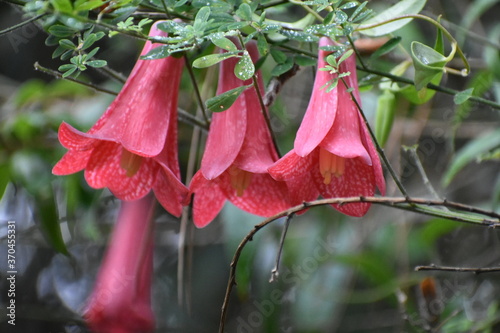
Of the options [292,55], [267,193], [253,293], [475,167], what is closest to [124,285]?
[267,193]

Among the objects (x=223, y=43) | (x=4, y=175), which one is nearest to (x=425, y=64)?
(x=223, y=43)

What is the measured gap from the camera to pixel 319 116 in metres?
0.67

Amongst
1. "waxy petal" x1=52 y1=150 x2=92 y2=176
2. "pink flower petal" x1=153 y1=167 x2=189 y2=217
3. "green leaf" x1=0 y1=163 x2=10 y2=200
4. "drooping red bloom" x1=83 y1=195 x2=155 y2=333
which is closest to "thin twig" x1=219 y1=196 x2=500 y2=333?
"pink flower petal" x1=153 y1=167 x2=189 y2=217

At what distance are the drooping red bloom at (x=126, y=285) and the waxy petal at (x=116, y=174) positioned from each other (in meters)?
0.36

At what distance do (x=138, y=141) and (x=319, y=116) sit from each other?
0.20 m

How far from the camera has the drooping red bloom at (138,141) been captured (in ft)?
2.23

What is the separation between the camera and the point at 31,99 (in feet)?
4.37

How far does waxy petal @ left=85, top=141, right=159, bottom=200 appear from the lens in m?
0.75

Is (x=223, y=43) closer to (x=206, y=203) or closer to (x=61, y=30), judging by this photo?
(x=61, y=30)

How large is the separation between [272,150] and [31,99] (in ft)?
2.61

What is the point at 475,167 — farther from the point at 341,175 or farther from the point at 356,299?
the point at 341,175

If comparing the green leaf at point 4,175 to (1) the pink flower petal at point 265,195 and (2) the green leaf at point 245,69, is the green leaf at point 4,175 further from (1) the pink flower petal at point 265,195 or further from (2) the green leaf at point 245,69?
(2) the green leaf at point 245,69

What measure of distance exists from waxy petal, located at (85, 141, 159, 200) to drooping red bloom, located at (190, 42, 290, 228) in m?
0.07

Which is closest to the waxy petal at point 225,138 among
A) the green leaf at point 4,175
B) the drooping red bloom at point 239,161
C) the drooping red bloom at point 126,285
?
the drooping red bloom at point 239,161
